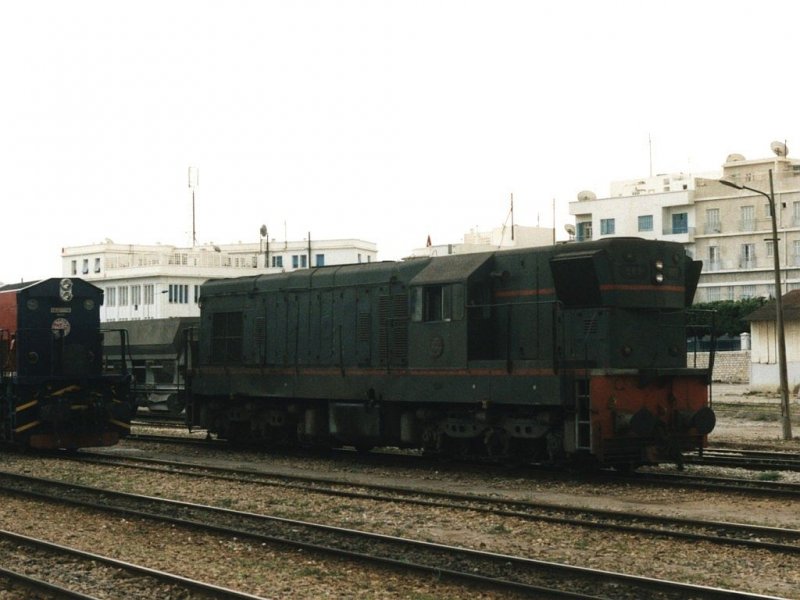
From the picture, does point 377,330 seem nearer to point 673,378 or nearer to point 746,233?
point 673,378

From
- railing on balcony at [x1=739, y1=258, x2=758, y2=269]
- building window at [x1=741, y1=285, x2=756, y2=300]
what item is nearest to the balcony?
railing on balcony at [x1=739, y1=258, x2=758, y2=269]

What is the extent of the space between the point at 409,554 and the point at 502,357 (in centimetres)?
746

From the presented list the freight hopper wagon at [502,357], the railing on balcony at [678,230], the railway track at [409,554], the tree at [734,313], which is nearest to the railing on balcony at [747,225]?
the railing on balcony at [678,230]

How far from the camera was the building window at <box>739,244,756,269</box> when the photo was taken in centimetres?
8219

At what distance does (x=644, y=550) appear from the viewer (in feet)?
37.2

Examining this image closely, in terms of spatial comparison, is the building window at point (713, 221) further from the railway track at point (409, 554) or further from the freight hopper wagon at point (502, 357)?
the railway track at point (409, 554)

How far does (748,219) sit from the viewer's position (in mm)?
82688

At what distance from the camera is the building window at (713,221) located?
277 ft

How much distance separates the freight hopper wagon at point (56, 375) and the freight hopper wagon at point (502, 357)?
3.29m

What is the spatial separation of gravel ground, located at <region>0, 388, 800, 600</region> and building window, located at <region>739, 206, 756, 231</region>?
68177mm

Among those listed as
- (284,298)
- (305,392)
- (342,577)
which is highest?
(284,298)

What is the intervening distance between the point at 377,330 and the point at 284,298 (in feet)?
10.6

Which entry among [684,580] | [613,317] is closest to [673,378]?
[613,317]

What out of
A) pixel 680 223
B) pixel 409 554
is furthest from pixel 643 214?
pixel 409 554
